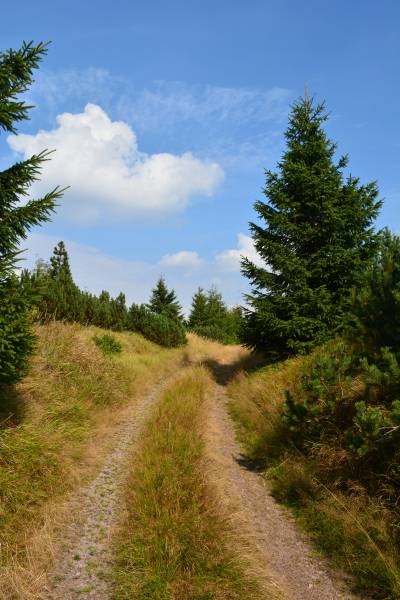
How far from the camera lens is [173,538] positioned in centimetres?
446

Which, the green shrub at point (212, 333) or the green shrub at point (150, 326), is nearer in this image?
the green shrub at point (150, 326)

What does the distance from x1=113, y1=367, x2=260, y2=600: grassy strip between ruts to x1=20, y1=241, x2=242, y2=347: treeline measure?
3.29 m

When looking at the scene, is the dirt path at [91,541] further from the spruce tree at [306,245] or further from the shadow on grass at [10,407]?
the spruce tree at [306,245]

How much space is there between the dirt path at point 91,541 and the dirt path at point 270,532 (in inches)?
67.3

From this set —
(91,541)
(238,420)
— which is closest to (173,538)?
(91,541)

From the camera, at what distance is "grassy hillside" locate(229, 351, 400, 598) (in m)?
4.39

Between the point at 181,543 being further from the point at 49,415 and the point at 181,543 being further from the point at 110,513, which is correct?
the point at 49,415

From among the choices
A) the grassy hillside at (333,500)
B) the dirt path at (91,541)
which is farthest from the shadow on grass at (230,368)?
the dirt path at (91,541)

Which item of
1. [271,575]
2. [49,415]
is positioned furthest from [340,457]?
[49,415]

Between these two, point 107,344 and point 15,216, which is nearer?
point 15,216

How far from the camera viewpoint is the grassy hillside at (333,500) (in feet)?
14.4

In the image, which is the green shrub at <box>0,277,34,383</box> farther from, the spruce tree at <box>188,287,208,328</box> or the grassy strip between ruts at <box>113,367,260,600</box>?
the spruce tree at <box>188,287,208,328</box>

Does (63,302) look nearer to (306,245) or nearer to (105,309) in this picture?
(105,309)

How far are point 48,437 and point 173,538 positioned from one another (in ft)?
10.3
